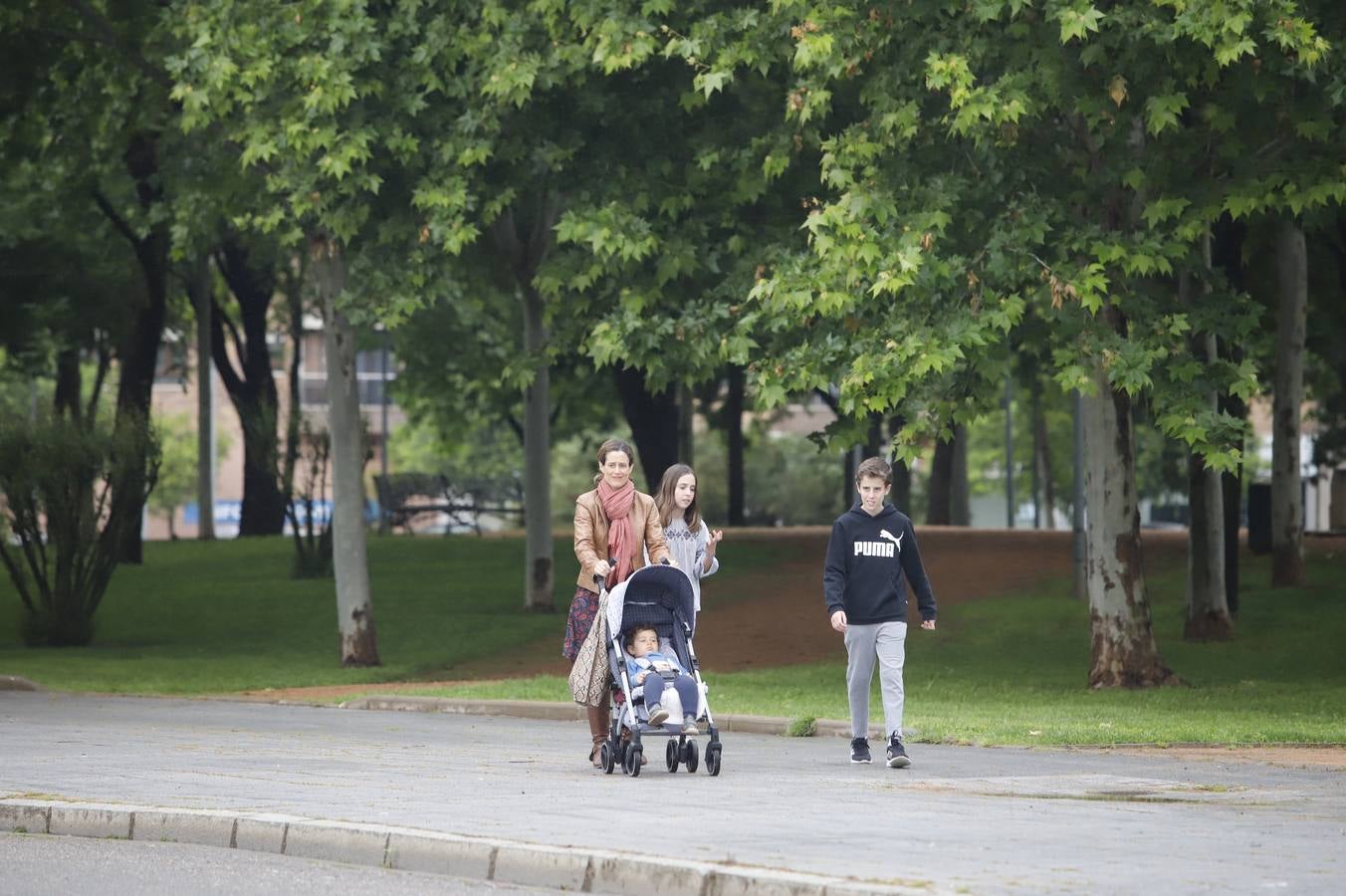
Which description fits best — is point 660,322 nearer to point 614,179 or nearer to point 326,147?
point 614,179

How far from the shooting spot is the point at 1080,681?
23078 mm

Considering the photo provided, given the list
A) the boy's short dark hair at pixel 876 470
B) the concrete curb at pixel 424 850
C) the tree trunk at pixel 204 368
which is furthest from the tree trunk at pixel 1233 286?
the tree trunk at pixel 204 368

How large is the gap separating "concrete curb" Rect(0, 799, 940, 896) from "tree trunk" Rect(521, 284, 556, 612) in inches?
799

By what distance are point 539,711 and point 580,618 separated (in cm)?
659

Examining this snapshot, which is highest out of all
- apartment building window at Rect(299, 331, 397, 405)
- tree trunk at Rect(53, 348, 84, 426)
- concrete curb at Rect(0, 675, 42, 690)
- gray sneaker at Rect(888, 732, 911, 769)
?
apartment building window at Rect(299, 331, 397, 405)

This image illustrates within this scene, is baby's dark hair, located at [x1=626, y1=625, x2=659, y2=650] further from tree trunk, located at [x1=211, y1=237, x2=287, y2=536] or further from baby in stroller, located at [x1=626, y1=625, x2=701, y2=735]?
tree trunk, located at [x1=211, y1=237, x2=287, y2=536]

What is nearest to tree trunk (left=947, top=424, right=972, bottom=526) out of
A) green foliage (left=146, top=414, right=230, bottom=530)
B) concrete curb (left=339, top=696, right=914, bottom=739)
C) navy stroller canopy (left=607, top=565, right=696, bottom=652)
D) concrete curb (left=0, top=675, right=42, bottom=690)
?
concrete curb (left=0, top=675, right=42, bottom=690)

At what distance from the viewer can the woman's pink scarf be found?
12.8 metres

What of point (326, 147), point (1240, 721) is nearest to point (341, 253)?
point (326, 147)

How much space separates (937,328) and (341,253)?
8.77 metres

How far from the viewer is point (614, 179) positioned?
2403 cm

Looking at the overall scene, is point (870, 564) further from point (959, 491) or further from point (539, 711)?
point (959, 491)

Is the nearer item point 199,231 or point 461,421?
point 199,231

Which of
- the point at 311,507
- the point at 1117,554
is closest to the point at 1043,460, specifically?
the point at 311,507
